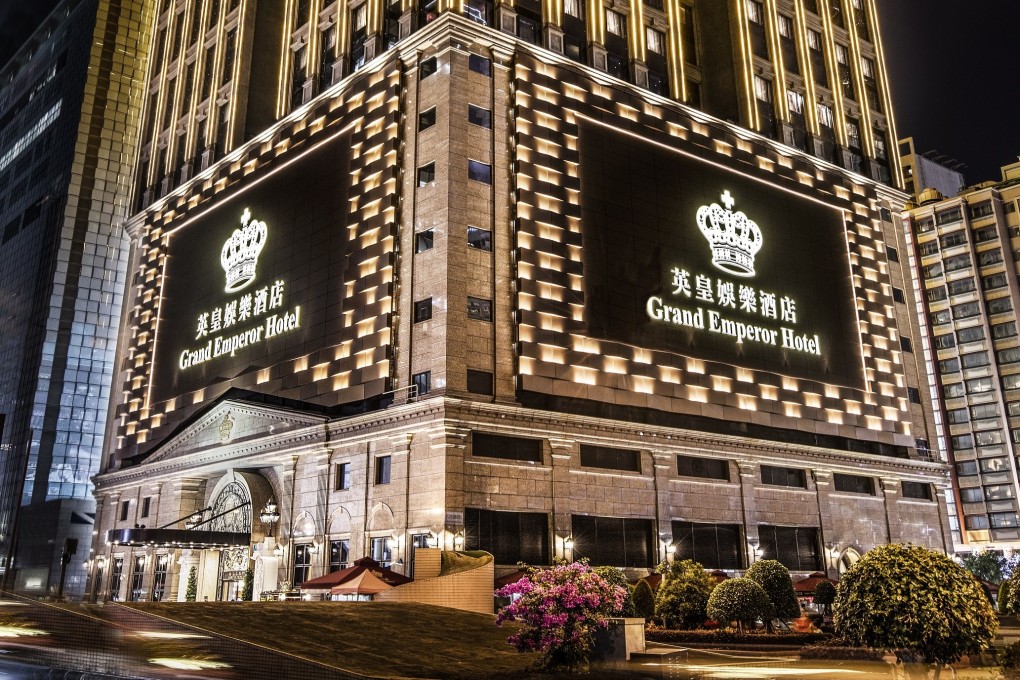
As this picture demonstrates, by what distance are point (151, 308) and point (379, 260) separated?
92.0 feet

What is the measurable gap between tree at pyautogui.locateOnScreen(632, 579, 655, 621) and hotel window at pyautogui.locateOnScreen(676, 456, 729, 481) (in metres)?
14.8

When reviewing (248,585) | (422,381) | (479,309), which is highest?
(479,309)

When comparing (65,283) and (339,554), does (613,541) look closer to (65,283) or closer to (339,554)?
(339,554)

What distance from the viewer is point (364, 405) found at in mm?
47812

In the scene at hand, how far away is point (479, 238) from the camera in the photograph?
47188mm

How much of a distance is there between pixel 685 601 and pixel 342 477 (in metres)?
20.4

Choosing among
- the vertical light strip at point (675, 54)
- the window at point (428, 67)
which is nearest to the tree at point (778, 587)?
the window at point (428, 67)

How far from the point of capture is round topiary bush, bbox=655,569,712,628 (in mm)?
35969

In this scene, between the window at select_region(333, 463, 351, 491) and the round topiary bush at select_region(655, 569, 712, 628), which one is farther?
the window at select_region(333, 463, 351, 491)

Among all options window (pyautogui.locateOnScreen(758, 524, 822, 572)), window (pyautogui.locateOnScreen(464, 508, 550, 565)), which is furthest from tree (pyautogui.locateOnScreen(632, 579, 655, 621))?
window (pyautogui.locateOnScreen(758, 524, 822, 572))

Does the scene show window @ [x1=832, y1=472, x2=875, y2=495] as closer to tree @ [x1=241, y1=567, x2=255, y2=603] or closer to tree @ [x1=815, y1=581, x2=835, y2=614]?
tree @ [x1=815, y1=581, x2=835, y2=614]

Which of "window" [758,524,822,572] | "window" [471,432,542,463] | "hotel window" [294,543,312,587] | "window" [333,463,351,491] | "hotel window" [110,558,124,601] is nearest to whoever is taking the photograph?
"window" [471,432,542,463]

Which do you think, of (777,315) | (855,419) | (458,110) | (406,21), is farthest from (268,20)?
(855,419)

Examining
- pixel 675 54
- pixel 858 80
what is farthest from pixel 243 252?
pixel 858 80
